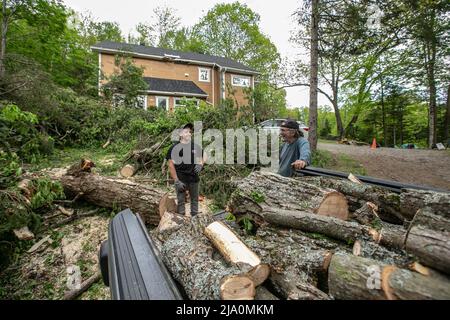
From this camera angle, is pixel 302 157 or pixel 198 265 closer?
pixel 198 265

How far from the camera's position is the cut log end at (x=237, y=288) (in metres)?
1.41

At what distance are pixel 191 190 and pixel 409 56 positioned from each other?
16.3 meters

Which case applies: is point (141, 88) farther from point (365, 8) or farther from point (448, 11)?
point (448, 11)

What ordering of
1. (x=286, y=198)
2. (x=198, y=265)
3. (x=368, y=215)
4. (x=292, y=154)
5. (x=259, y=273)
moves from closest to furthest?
(x=259, y=273) → (x=198, y=265) → (x=368, y=215) → (x=286, y=198) → (x=292, y=154)

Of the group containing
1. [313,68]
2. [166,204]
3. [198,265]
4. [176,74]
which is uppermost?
[176,74]

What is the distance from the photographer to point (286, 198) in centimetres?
272

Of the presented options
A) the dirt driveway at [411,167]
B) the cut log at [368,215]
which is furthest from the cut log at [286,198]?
the dirt driveway at [411,167]

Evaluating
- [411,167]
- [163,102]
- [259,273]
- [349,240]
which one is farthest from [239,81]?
[259,273]

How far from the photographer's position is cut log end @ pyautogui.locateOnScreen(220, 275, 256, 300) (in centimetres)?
141

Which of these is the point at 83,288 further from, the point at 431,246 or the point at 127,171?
the point at 127,171

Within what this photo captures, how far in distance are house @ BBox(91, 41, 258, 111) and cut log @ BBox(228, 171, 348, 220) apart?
1533 centimetres

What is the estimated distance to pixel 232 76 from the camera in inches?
910

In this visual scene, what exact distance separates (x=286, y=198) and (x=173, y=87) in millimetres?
19024
